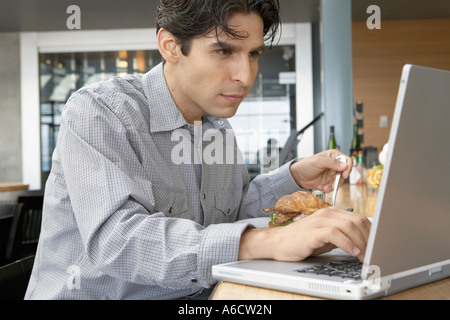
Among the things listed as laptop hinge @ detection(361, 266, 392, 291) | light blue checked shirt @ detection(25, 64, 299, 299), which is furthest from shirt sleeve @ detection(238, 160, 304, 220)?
laptop hinge @ detection(361, 266, 392, 291)

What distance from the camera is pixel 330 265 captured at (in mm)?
685

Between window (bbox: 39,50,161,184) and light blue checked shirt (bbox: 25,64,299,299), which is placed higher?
window (bbox: 39,50,161,184)

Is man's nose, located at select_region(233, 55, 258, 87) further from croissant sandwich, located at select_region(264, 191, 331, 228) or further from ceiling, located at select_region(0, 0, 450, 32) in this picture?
ceiling, located at select_region(0, 0, 450, 32)

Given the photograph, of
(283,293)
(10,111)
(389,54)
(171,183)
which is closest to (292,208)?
(171,183)

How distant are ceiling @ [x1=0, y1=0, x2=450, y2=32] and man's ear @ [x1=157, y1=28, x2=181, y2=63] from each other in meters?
4.52

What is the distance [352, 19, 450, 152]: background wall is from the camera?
258 inches

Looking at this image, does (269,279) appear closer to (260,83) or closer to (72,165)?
(72,165)

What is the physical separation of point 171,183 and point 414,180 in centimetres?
61

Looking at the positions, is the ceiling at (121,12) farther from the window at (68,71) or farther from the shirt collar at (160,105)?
the shirt collar at (160,105)

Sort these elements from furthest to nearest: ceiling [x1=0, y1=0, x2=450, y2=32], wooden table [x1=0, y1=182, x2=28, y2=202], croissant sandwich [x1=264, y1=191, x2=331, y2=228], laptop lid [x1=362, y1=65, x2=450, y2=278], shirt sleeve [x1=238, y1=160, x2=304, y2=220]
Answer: ceiling [x1=0, y1=0, x2=450, y2=32] < wooden table [x1=0, y1=182, x2=28, y2=202] < shirt sleeve [x1=238, y1=160, x2=304, y2=220] < croissant sandwich [x1=264, y1=191, x2=331, y2=228] < laptop lid [x1=362, y1=65, x2=450, y2=278]

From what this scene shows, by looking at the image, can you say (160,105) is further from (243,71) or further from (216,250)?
(216,250)

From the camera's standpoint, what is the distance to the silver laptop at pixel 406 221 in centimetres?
52

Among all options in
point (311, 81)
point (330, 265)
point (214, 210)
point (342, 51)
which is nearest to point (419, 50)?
point (311, 81)

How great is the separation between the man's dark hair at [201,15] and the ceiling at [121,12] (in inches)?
178
